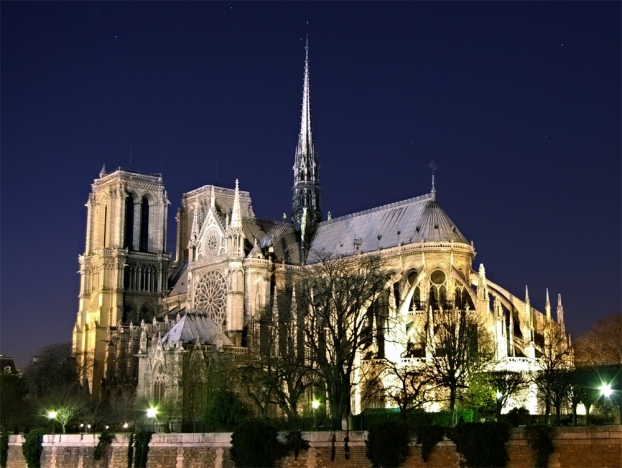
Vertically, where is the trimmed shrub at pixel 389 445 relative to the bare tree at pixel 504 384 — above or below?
below

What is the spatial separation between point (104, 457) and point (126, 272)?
50674mm

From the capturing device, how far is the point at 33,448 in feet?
171

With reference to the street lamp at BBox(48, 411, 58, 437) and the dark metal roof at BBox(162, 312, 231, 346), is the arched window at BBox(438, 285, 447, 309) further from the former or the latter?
the street lamp at BBox(48, 411, 58, 437)

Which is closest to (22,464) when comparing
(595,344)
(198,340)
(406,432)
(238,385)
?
(238,385)

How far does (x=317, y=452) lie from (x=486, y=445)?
298 inches

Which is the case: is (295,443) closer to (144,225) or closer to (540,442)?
(540,442)

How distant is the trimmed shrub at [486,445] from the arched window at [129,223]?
229 ft

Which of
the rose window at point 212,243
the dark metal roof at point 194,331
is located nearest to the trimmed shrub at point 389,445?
the dark metal roof at point 194,331

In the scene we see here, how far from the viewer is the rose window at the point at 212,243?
8069cm

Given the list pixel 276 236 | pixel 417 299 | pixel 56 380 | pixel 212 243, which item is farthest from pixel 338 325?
pixel 56 380

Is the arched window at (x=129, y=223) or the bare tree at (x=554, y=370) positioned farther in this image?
the arched window at (x=129, y=223)

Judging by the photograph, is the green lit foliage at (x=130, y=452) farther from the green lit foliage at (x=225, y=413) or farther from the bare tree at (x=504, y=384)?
the bare tree at (x=504, y=384)

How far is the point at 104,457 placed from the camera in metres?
47.0

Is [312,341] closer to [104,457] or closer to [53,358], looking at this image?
[104,457]
